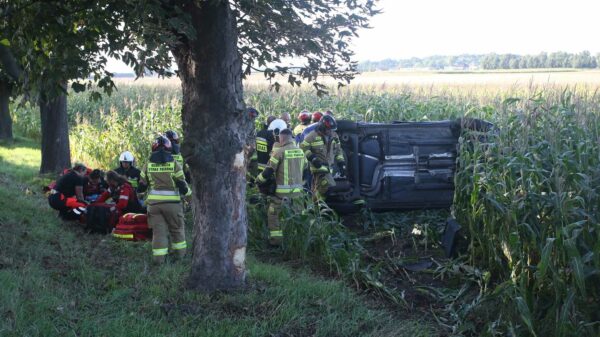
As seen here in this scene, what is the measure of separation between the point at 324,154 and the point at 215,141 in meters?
4.88

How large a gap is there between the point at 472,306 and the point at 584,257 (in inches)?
55.1

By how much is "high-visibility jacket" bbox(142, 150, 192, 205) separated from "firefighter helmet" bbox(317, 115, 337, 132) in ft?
9.11

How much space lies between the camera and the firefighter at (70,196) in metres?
10.1

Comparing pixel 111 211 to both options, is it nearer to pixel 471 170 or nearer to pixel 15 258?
pixel 15 258

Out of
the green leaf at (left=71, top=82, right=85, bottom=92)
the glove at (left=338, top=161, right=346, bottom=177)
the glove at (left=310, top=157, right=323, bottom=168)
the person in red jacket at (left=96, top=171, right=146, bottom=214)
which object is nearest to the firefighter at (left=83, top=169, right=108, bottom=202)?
the person in red jacket at (left=96, top=171, right=146, bottom=214)

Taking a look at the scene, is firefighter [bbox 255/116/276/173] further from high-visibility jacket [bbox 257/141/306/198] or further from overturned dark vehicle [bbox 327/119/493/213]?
high-visibility jacket [bbox 257/141/306/198]

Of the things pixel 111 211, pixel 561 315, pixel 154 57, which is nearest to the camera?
pixel 561 315

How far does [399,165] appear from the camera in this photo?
1023 centimetres

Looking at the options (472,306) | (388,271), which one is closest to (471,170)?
(388,271)

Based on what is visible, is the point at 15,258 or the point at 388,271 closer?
the point at 15,258

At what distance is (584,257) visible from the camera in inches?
212

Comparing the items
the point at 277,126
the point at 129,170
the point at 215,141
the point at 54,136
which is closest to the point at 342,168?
the point at 277,126

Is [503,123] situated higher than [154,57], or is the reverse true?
[154,57]

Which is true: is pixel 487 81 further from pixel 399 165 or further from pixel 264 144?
pixel 399 165
